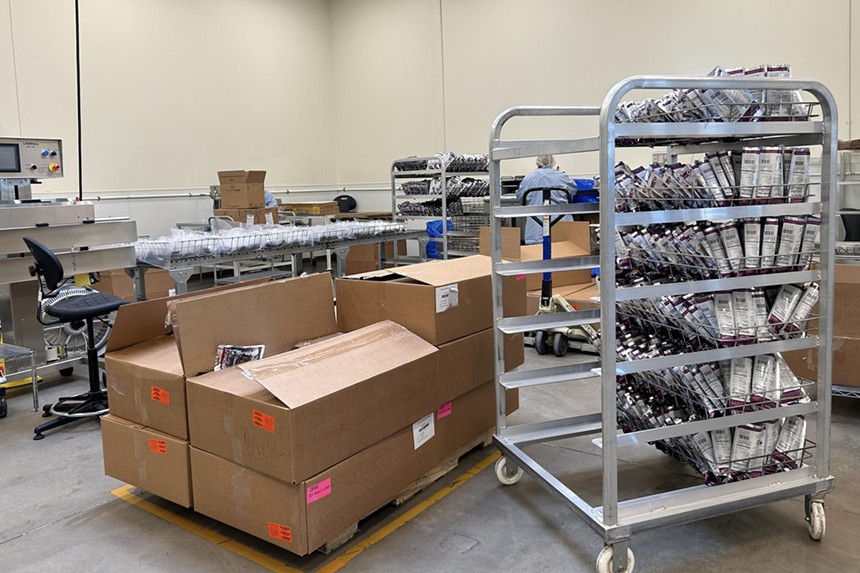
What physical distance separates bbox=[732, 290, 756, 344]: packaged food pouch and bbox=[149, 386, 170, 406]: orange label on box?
6.43 feet

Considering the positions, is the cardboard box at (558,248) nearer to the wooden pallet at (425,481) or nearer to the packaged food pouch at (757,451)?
the wooden pallet at (425,481)

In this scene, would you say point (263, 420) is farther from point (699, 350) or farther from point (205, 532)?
point (699, 350)

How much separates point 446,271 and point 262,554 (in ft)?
4.38

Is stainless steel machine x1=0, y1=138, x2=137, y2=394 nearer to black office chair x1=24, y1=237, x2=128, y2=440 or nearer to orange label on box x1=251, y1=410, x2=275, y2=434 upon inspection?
black office chair x1=24, y1=237, x2=128, y2=440

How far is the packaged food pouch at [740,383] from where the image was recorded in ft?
6.66

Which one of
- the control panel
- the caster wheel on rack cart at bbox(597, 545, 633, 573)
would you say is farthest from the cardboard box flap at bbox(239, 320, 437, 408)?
the control panel

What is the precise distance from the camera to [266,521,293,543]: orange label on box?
1.97 m

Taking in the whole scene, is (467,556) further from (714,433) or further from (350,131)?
(350,131)

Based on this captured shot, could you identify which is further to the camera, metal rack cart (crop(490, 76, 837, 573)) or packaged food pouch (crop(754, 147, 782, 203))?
packaged food pouch (crop(754, 147, 782, 203))

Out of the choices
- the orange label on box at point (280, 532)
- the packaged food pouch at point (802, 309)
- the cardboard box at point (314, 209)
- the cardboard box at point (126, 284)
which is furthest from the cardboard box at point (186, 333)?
the cardboard box at point (314, 209)

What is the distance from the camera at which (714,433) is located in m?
2.11

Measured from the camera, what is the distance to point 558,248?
5.04m

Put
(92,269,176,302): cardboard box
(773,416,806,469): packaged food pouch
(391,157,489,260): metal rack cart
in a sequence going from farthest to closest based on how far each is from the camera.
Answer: (391,157,489,260): metal rack cart < (92,269,176,302): cardboard box < (773,416,806,469): packaged food pouch

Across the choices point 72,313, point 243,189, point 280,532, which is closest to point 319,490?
point 280,532
